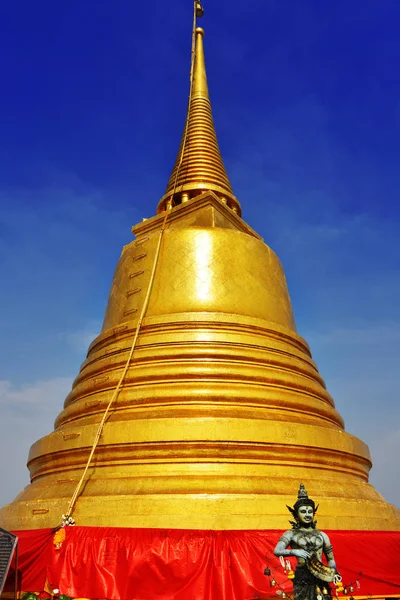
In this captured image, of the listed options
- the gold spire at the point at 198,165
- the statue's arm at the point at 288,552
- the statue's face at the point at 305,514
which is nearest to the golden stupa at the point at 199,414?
the gold spire at the point at 198,165

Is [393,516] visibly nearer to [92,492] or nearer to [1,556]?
[92,492]

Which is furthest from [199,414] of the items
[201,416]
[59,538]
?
[59,538]

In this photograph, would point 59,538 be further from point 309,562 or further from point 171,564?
point 309,562

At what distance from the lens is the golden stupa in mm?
6402

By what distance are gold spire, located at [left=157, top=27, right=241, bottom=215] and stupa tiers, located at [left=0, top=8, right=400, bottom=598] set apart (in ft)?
6.12

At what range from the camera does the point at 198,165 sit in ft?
42.9

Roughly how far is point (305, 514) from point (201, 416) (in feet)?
11.2

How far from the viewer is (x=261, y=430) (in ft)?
23.3

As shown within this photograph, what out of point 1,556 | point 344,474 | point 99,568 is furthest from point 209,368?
point 1,556

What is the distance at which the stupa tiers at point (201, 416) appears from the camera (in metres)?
6.37

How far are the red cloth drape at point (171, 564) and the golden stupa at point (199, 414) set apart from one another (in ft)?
1.31

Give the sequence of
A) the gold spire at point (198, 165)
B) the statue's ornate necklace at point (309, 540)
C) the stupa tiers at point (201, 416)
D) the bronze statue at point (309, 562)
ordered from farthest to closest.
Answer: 1. the gold spire at point (198, 165)
2. the stupa tiers at point (201, 416)
3. the statue's ornate necklace at point (309, 540)
4. the bronze statue at point (309, 562)

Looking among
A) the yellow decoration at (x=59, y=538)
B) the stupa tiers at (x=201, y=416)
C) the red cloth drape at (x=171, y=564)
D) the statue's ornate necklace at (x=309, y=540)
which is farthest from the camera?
the stupa tiers at (x=201, y=416)

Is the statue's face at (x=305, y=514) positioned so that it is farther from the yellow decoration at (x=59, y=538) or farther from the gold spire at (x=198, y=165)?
the gold spire at (x=198, y=165)
